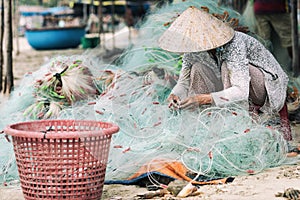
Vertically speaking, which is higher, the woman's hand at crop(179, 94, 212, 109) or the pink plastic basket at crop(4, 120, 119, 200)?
the woman's hand at crop(179, 94, 212, 109)

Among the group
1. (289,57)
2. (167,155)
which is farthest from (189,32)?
(289,57)

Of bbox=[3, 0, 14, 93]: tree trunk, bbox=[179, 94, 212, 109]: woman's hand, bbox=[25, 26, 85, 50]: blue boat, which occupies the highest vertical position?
bbox=[179, 94, 212, 109]: woman's hand

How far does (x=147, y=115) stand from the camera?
15.1 ft

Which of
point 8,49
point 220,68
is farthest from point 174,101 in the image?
point 8,49

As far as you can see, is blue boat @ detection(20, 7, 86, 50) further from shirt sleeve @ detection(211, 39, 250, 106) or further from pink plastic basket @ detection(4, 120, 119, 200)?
pink plastic basket @ detection(4, 120, 119, 200)

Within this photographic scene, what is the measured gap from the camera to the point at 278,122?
4.56 meters

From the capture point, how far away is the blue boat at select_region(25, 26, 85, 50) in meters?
21.6

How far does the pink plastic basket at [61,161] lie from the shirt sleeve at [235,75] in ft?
3.22

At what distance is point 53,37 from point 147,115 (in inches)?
692

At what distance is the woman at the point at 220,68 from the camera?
13.9ft

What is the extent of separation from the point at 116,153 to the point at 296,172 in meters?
1.22

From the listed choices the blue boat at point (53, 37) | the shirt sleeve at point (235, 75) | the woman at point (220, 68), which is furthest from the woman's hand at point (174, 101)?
the blue boat at point (53, 37)

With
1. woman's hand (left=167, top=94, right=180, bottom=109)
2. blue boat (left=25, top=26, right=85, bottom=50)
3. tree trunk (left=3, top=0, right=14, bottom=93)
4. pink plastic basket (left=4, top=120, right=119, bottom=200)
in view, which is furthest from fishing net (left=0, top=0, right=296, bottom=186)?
blue boat (left=25, top=26, right=85, bottom=50)

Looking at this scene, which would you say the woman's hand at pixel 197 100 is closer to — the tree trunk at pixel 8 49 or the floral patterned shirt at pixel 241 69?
the floral patterned shirt at pixel 241 69
